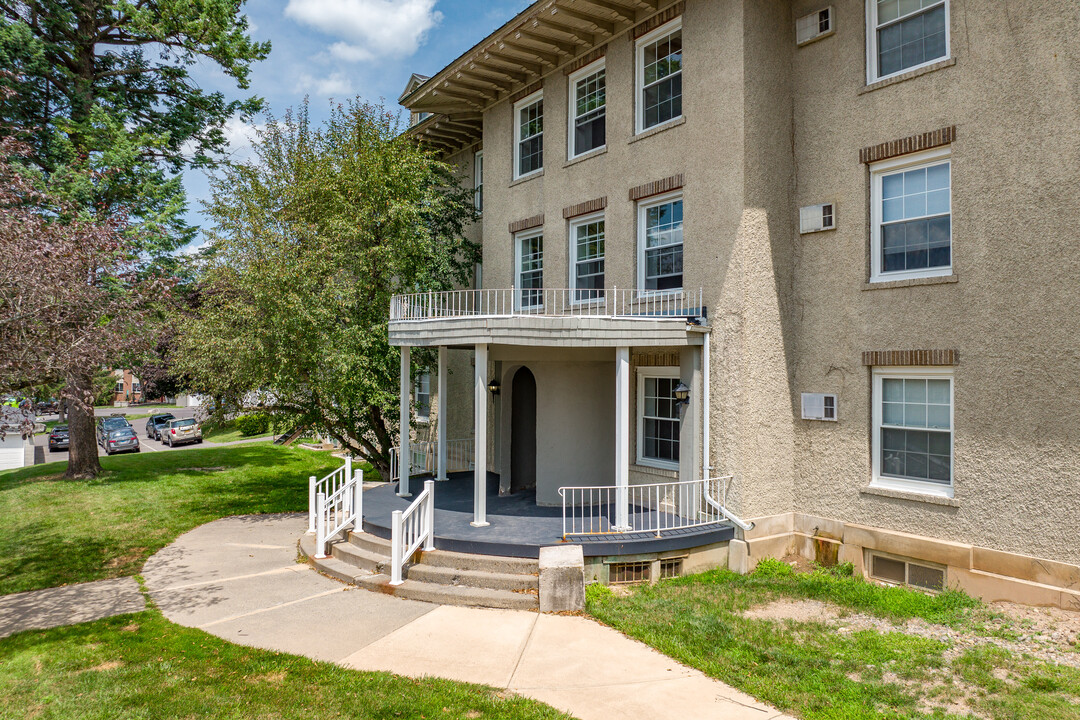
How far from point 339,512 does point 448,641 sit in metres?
4.68

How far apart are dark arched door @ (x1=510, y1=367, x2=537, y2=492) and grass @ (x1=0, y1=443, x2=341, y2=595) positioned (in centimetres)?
543

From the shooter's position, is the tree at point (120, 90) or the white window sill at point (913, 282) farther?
the tree at point (120, 90)

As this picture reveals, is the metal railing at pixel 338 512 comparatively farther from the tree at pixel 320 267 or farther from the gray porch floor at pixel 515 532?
the tree at pixel 320 267

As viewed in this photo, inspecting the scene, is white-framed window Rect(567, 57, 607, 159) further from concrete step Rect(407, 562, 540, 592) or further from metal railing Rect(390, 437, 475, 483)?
concrete step Rect(407, 562, 540, 592)

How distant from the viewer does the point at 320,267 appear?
12.5 metres

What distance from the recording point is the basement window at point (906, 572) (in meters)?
8.23

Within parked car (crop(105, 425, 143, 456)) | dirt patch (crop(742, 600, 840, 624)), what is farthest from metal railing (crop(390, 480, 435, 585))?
parked car (crop(105, 425, 143, 456))

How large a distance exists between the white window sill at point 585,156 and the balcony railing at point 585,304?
253 centimetres

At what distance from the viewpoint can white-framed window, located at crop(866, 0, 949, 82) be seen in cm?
841

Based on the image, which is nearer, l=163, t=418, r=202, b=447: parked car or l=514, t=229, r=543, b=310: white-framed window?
l=514, t=229, r=543, b=310: white-framed window

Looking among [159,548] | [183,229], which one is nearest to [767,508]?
[159,548]

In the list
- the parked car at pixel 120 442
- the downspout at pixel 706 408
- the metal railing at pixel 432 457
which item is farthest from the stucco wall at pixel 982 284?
the parked car at pixel 120 442

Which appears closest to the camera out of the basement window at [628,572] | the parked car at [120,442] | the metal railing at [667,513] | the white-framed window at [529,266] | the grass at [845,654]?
the grass at [845,654]

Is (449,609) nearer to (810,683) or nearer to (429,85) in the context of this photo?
(810,683)
